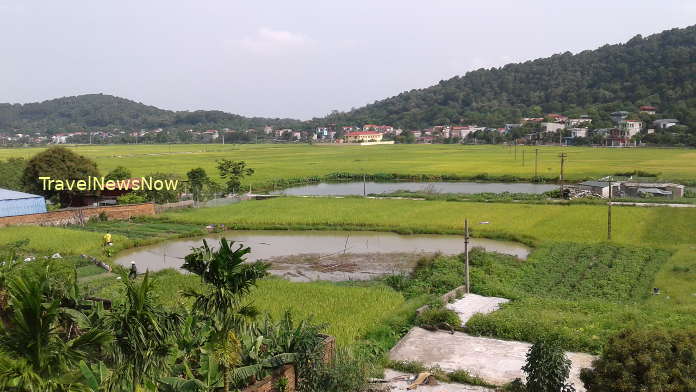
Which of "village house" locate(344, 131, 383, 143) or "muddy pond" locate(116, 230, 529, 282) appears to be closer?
"muddy pond" locate(116, 230, 529, 282)

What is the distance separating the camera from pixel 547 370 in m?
7.39

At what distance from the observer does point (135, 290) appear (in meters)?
5.68

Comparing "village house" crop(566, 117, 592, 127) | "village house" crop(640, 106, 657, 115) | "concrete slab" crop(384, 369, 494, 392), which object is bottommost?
"concrete slab" crop(384, 369, 494, 392)

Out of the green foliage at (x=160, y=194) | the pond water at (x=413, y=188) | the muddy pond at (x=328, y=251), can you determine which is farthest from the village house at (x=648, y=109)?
the muddy pond at (x=328, y=251)

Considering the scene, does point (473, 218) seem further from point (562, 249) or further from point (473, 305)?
point (473, 305)

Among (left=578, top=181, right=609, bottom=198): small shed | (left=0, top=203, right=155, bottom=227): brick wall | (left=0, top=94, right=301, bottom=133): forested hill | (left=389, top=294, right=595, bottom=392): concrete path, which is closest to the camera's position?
(left=389, top=294, right=595, bottom=392): concrete path

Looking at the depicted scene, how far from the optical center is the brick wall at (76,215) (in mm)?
25016

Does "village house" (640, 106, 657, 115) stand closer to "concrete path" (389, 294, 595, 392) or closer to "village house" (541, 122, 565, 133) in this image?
"village house" (541, 122, 565, 133)

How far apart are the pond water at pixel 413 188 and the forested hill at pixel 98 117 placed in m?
122

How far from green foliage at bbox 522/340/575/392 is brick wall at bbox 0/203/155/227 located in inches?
953

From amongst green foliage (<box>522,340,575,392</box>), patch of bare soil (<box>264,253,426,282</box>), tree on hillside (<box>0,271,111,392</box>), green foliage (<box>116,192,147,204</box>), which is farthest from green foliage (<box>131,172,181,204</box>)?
tree on hillside (<box>0,271,111,392</box>)

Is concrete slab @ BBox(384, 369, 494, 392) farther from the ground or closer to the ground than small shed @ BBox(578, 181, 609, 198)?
→ closer to the ground

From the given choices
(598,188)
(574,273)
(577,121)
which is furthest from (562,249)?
(577,121)

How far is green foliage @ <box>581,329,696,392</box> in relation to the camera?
21.2ft
